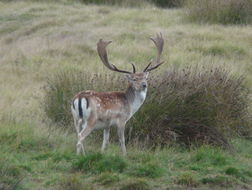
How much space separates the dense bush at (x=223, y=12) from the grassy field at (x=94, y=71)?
1.75 feet

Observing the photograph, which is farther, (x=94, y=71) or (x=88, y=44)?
(x=88, y=44)

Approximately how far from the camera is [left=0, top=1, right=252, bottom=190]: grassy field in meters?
8.02

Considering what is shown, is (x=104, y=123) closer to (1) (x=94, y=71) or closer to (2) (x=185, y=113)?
(2) (x=185, y=113)

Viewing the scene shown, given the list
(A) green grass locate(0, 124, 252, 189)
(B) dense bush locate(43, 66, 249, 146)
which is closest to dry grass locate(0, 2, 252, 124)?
(B) dense bush locate(43, 66, 249, 146)

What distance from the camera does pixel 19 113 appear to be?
11.6m

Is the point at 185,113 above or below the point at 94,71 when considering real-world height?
above

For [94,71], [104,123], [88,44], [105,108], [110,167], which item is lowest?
[88,44]

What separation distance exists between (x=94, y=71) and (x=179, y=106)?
166 inches

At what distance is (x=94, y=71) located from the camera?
14242 mm

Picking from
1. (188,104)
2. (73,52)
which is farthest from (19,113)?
(73,52)

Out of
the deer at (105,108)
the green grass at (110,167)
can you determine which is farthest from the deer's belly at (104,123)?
the green grass at (110,167)

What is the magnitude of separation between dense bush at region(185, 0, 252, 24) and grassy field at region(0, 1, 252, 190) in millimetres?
533

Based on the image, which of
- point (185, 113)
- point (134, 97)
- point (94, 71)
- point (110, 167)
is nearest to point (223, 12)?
point (94, 71)

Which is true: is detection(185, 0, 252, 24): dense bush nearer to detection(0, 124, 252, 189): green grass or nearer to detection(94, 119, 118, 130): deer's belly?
detection(0, 124, 252, 189): green grass
